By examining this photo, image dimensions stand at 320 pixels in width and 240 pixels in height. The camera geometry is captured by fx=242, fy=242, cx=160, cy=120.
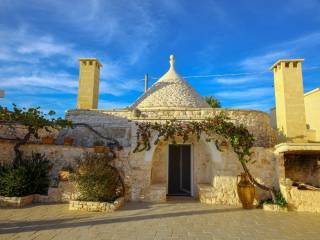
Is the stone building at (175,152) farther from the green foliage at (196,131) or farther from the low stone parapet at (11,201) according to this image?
the low stone parapet at (11,201)

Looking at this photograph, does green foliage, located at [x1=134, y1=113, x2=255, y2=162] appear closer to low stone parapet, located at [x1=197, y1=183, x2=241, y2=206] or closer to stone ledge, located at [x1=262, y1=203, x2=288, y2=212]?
low stone parapet, located at [x1=197, y1=183, x2=241, y2=206]

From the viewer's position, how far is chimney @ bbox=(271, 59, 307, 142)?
10742 mm

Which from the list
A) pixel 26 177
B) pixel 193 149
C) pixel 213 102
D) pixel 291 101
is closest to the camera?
pixel 26 177

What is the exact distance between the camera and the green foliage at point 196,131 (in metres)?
7.95

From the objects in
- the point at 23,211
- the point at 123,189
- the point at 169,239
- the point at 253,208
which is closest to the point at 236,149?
the point at 253,208

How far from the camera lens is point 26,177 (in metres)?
7.12

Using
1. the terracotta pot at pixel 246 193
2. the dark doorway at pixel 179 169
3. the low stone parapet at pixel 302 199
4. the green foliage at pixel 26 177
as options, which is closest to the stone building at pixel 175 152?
the dark doorway at pixel 179 169

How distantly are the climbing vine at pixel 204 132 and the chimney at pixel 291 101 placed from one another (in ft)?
12.8

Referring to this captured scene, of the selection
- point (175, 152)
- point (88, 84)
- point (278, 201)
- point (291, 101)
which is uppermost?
point (88, 84)

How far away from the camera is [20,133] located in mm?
9156

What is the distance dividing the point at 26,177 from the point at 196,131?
213 inches

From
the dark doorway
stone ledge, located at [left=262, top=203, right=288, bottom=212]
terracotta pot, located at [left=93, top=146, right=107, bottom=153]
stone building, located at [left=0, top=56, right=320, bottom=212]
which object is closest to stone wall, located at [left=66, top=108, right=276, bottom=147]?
stone building, located at [left=0, top=56, right=320, bottom=212]

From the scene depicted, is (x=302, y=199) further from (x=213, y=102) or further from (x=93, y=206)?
(x=213, y=102)

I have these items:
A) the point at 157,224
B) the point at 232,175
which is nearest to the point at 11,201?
the point at 157,224
